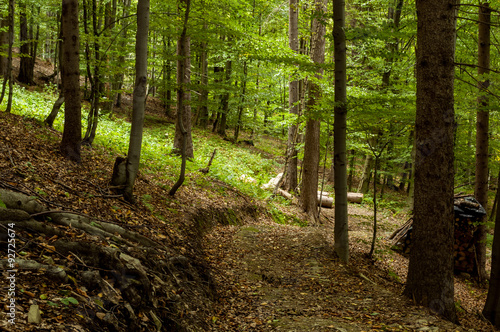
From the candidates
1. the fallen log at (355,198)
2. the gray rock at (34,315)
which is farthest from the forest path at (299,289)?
the fallen log at (355,198)

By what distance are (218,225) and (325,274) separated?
3.36 metres

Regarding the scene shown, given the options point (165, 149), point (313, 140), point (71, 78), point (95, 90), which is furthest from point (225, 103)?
point (71, 78)

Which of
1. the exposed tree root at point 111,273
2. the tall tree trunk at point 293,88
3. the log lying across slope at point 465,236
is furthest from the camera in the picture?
the tall tree trunk at point 293,88

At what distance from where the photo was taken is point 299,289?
19.0 ft

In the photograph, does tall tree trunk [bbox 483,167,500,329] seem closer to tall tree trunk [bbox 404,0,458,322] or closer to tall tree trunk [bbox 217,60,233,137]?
tall tree trunk [bbox 404,0,458,322]

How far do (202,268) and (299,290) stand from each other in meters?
1.79

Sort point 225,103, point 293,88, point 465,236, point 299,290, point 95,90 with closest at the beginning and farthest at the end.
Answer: point 299,290 → point 95,90 → point 465,236 → point 293,88 → point 225,103

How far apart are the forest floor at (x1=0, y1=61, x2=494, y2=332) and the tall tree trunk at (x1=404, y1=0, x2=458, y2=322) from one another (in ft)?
1.71

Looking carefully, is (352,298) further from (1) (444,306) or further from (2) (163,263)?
(2) (163,263)

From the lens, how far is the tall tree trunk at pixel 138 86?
5840 mm

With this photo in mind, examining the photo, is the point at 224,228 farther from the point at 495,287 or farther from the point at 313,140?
the point at 495,287

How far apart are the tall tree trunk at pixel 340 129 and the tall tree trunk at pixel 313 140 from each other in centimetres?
368

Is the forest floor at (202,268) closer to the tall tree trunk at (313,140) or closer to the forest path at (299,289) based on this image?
the forest path at (299,289)

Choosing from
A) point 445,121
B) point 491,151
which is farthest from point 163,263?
point 491,151
